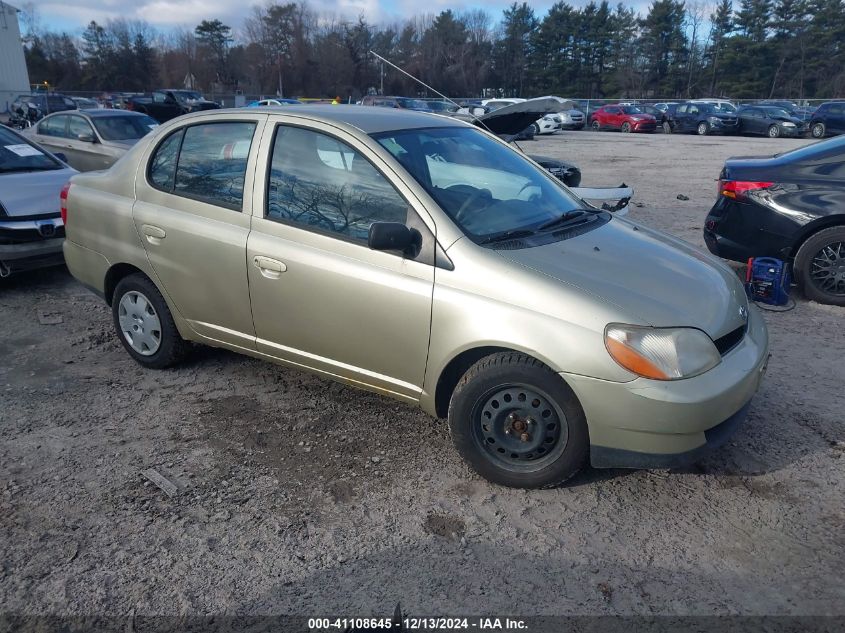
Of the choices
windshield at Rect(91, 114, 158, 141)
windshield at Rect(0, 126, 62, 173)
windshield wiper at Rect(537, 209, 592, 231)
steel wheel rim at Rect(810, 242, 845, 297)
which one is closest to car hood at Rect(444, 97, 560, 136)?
steel wheel rim at Rect(810, 242, 845, 297)

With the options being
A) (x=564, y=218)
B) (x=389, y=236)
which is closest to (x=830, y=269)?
(x=564, y=218)

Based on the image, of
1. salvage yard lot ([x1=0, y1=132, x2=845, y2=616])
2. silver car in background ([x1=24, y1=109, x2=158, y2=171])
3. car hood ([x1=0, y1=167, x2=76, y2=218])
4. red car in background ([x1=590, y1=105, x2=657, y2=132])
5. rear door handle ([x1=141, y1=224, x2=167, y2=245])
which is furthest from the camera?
red car in background ([x1=590, y1=105, x2=657, y2=132])

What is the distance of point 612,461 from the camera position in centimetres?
312

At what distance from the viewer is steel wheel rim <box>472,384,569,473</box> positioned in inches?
126

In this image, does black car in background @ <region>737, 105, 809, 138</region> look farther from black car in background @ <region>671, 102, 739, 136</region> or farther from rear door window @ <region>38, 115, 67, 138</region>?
rear door window @ <region>38, 115, 67, 138</region>

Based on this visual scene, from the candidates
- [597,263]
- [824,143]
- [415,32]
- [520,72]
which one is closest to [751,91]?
[520,72]

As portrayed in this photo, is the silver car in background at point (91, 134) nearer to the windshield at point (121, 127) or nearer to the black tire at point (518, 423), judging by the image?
the windshield at point (121, 127)

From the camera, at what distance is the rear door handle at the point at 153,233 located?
4.32 m

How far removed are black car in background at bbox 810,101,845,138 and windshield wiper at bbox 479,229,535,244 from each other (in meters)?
31.3

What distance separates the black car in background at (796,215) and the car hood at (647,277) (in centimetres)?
283

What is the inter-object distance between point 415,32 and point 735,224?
76181 mm

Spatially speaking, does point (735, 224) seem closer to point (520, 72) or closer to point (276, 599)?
point (276, 599)

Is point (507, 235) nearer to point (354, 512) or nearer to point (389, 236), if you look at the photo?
point (389, 236)

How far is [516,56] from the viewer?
74562mm
